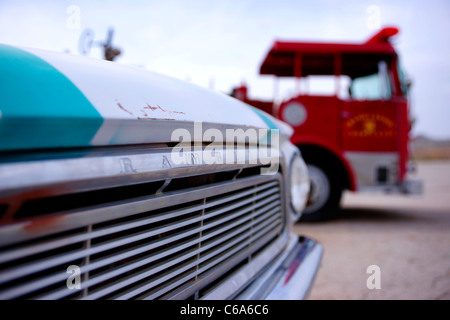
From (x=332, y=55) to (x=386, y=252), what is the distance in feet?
8.29

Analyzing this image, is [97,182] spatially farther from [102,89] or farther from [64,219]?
[102,89]

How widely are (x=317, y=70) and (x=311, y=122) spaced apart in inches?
31.2

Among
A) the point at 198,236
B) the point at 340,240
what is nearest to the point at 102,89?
the point at 198,236

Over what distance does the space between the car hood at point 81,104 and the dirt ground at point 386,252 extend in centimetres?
170

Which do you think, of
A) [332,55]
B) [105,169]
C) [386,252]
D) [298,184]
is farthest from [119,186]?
[332,55]

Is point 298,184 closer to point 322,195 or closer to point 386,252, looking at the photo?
point 386,252

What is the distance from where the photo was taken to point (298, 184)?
1.89 metres

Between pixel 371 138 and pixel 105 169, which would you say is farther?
pixel 371 138

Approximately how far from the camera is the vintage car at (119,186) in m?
0.61

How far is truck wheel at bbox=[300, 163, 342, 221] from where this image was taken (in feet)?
14.2

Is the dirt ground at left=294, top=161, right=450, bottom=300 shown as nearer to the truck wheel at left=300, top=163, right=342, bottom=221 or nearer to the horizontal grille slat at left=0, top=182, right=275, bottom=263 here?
the truck wheel at left=300, top=163, right=342, bottom=221


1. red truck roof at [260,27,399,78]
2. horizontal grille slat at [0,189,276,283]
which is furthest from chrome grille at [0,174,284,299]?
red truck roof at [260,27,399,78]

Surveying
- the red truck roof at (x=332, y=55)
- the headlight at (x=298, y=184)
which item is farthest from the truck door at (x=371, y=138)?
the headlight at (x=298, y=184)

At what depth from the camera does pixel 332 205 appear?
4348 millimetres
